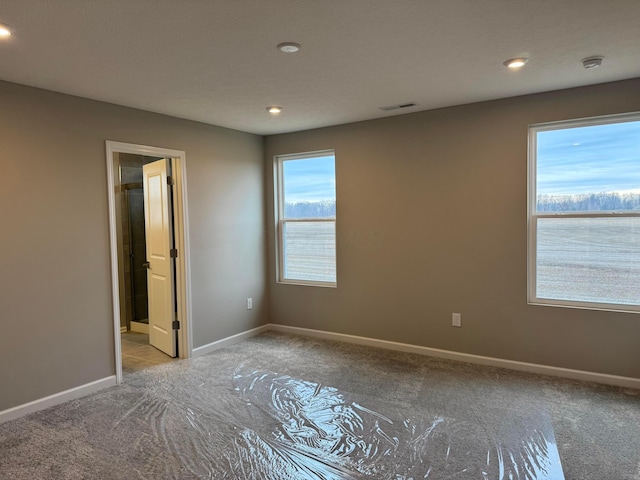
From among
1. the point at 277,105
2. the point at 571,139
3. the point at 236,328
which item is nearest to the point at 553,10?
the point at 571,139

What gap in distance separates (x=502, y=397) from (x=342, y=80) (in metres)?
2.73

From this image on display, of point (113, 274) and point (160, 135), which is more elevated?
point (160, 135)

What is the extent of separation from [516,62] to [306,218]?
286cm

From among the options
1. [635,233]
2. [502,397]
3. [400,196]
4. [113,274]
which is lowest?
[502,397]

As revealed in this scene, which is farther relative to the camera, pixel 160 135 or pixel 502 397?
pixel 160 135

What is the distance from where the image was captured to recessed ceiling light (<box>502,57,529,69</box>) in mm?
2674

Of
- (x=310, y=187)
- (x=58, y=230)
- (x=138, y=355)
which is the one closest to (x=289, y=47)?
(x=58, y=230)

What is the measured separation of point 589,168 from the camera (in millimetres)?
3400

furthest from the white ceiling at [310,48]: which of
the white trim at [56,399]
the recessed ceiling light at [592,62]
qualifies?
the white trim at [56,399]

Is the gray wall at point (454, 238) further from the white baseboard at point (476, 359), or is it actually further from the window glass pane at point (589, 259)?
the window glass pane at point (589, 259)

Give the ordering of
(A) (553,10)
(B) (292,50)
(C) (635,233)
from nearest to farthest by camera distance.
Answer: (A) (553,10)
(B) (292,50)
(C) (635,233)

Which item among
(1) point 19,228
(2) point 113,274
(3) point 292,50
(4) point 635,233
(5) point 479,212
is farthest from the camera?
(5) point 479,212

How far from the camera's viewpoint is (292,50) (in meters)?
2.43

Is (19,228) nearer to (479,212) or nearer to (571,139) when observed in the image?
(479,212)
